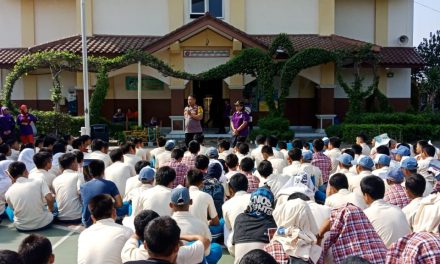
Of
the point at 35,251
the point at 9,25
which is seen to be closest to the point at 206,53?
the point at 9,25

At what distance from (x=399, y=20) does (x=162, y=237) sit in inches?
826

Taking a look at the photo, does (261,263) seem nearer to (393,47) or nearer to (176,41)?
(176,41)

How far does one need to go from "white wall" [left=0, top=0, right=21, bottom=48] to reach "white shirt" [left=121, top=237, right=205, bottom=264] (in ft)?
65.9

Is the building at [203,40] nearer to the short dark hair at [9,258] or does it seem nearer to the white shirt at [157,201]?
the white shirt at [157,201]

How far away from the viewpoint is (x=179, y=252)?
3.77 m

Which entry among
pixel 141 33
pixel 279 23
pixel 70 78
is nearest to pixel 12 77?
pixel 70 78

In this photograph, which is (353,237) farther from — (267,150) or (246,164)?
(267,150)

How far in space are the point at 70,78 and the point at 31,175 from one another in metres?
14.3

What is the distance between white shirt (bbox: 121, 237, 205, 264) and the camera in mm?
3746

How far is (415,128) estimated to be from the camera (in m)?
17.5

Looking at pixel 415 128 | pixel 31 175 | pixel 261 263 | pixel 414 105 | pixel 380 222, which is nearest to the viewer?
pixel 261 263

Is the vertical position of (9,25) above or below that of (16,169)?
above

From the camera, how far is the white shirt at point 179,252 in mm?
3746

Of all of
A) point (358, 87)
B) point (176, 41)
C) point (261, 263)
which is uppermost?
point (176, 41)
